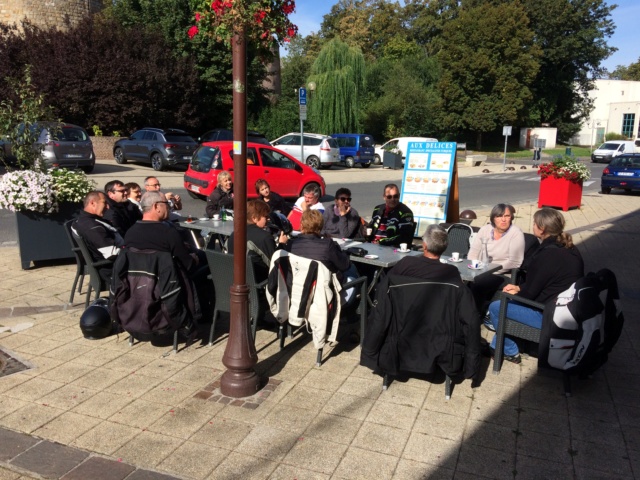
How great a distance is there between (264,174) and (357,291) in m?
10.3

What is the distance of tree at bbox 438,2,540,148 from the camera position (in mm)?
47188

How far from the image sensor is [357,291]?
5699mm

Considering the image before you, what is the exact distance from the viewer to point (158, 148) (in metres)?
23.3

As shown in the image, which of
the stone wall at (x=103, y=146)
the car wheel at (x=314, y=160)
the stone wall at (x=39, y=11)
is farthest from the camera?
the stone wall at (x=39, y=11)

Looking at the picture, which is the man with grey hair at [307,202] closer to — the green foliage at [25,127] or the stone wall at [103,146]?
the green foliage at [25,127]

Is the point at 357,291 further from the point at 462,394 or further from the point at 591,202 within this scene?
the point at 591,202

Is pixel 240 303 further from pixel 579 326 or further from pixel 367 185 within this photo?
pixel 367 185

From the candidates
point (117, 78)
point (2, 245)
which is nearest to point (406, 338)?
point (2, 245)

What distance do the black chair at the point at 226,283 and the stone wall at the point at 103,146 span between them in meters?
23.6

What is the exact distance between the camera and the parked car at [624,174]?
65.4 ft

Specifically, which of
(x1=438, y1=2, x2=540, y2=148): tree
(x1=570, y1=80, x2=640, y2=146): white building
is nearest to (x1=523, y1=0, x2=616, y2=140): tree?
(x1=438, y1=2, x2=540, y2=148): tree

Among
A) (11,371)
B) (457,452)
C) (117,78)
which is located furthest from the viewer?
(117,78)

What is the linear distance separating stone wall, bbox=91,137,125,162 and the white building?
50650mm

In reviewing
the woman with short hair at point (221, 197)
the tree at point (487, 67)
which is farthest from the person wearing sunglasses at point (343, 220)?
the tree at point (487, 67)
